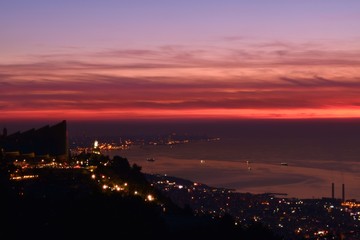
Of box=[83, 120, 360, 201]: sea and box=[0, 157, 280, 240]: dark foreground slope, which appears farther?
box=[83, 120, 360, 201]: sea

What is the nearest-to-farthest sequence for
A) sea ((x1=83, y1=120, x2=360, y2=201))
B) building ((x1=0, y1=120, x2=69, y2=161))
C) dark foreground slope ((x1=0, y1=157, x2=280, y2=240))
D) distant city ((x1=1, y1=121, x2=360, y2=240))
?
dark foreground slope ((x1=0, y1=157, x2=280, y2=240)), distant city ((x1=1, y1=121, x2=360, y2=240)), building ((x1=0, y1=120, x2=69, y2=161)), sea ((x1=83, y1=120, x2=360, y2=201))

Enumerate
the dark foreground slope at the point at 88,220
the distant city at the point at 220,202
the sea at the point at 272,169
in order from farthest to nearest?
the sea at the point at 272,169 < the distant city at the point at 220,202 < the dark foreground slope at the point at 88,220

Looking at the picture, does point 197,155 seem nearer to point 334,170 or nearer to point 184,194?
point 334,170

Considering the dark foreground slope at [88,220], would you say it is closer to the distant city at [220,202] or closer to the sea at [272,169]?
the distant city at [220,202]

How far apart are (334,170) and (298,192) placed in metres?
23.9

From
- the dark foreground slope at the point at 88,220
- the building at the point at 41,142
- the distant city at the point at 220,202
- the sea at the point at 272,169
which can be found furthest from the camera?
the sea at the point at 272,169

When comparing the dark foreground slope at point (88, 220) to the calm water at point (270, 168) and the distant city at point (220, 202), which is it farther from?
the calm water at point (270, 168)

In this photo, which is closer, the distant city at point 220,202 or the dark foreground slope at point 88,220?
the dark foreground slope at point 88,220

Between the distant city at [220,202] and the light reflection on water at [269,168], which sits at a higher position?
the distant city at [220,202]

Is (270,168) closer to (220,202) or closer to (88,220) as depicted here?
(220,202)

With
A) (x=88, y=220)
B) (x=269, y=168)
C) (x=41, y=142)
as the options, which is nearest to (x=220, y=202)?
(x=41, y=142)

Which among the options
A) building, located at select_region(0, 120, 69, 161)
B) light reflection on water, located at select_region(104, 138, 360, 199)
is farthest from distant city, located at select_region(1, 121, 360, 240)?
light reflection on water, located at select_region(104, 138, 360, 199)

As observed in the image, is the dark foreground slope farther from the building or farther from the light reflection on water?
the light reflection on water

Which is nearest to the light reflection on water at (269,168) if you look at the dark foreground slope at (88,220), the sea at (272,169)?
the sea at (272,169)
